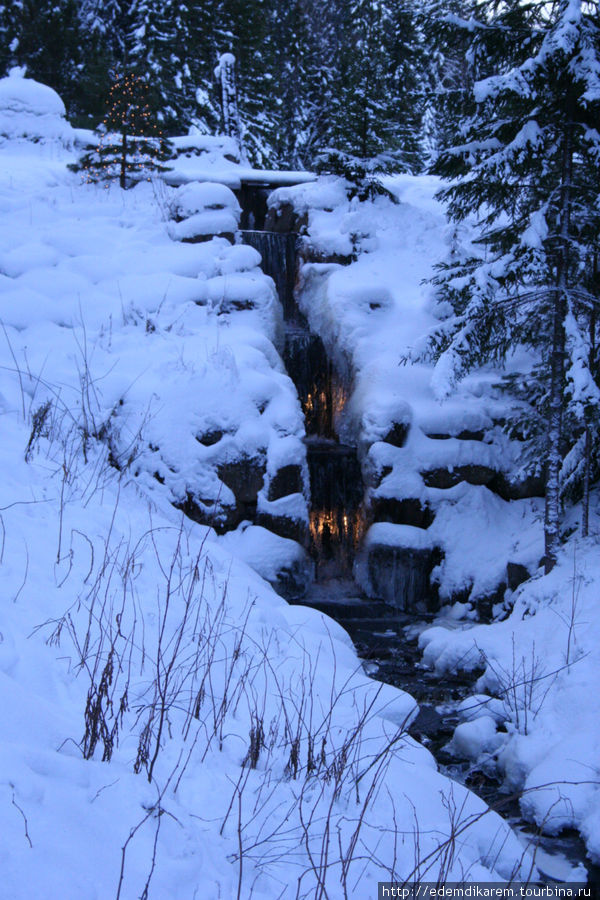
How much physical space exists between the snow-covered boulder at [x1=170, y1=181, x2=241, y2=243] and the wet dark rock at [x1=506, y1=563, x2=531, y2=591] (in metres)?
7.50

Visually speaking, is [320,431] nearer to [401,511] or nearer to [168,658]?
[401,511]

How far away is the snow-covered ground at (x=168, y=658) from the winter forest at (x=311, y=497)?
0.02 m

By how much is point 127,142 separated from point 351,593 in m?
10.6

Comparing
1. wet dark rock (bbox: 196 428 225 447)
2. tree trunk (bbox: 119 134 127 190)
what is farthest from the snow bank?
tree trunk (bbox: 119 134 127 190)

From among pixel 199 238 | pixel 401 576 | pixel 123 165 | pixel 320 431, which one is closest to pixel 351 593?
pixel 401 576

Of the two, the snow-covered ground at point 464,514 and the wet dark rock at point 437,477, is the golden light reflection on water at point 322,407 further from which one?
the wet dark rock at point 437,477

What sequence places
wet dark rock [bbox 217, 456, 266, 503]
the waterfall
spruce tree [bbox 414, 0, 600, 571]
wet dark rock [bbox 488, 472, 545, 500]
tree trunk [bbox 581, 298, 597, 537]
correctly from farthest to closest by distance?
1. the waterfall
2. wet dark rock [bbox 488, 472, 545, 500]
3. wet dark rock [bbox 217, 456, 266, 503]
4. tree trunk [bbox 581, 298, 597, 537]
5. spruce tree [bbox 414, 0, 600, 571]

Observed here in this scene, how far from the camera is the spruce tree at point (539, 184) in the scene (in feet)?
21.6

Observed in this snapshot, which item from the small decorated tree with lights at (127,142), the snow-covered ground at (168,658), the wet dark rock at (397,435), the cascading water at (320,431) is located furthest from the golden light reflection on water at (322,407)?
the small decorated tree with lights at (127,142)

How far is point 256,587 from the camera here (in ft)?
19.2

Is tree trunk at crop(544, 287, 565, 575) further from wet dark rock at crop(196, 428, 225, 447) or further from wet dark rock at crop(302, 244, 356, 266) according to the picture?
wet dark rock at crop(302, 244, 356, 266)

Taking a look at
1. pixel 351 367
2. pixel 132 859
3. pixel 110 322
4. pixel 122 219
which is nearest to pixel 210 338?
pixel 110 322

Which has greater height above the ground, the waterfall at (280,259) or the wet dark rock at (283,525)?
the waterfall at (280,259)

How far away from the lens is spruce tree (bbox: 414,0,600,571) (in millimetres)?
6586
